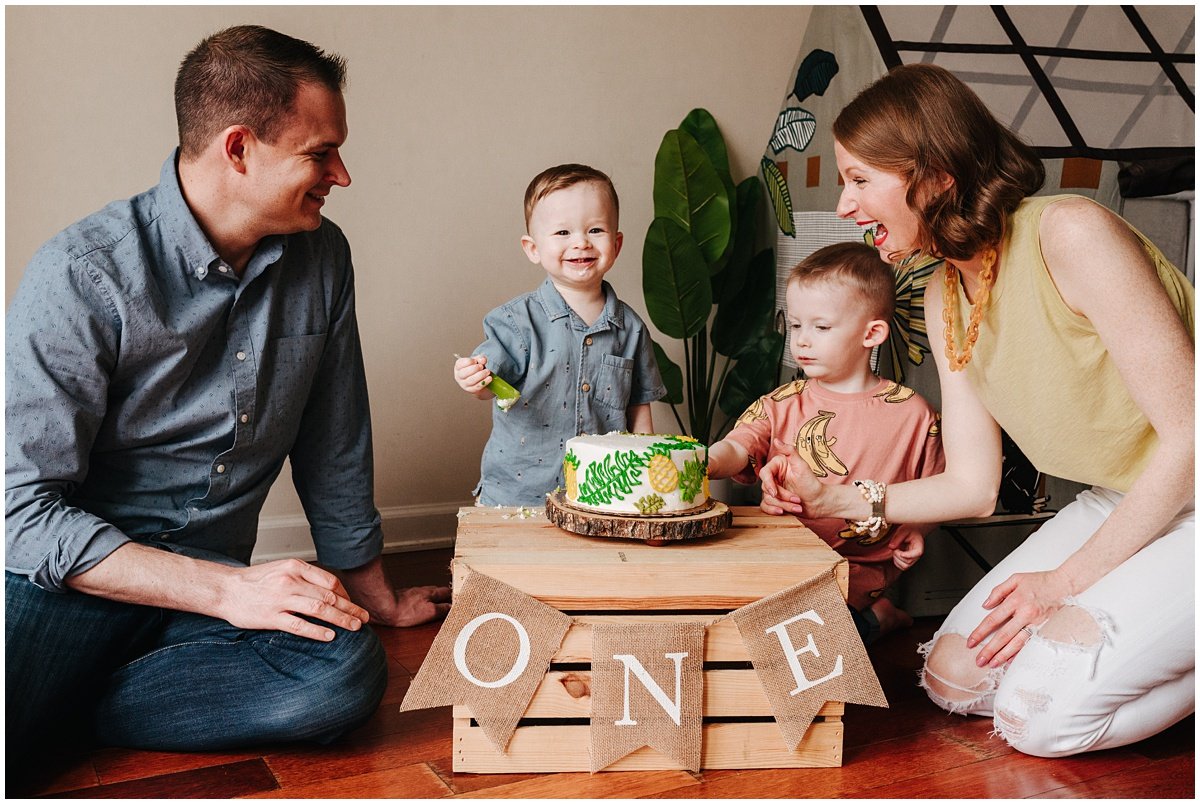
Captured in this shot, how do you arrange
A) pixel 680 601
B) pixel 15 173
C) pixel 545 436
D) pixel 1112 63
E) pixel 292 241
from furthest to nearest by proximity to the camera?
pixel 1112 63, pixel 15 173, pixel 545 436, pixel 292 241, pixel 680 601

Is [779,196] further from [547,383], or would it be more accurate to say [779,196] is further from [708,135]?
[547,383]

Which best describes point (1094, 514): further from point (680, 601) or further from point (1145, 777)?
point (680, 601)

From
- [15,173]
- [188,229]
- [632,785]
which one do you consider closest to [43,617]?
[188,229]

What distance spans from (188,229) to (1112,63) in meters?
2.22

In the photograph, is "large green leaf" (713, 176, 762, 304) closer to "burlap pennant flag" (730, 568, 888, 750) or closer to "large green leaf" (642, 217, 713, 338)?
"large green leaf" (642, 217, 713, 338)

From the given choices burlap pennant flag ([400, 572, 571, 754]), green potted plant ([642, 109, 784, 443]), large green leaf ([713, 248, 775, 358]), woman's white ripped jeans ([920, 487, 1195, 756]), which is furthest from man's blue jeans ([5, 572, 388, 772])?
large green leaf ([713, 248, 775, 358])

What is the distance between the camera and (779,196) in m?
2.81

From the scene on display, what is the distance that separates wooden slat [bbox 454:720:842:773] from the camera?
1.45 meters

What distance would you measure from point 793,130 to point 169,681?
6.52 feet

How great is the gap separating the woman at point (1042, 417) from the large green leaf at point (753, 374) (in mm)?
939

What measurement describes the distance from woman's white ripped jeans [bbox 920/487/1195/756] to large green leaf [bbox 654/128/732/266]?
1427 millimetres

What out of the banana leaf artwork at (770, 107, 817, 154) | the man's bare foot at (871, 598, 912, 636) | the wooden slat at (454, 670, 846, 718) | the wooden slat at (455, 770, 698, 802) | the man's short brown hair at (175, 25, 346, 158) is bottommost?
the man's bare foot at (871, 598, 912, 636)

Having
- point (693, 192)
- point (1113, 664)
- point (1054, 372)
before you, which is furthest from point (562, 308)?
point (1113, 664)

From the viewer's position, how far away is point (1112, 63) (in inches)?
104
